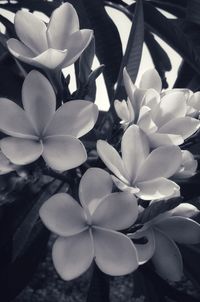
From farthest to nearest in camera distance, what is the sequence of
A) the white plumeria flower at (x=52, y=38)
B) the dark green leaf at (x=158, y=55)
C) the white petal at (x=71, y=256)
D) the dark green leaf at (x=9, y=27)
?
the dark green leaf at (x=158, y=55) < the dark green leaf at (x=9, y=27) < the white plumeria flower at (x=52, y=38) < the white petal at (x=71, y=256)

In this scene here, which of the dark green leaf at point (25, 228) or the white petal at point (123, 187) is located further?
the dark green leaf at point (25, 228)

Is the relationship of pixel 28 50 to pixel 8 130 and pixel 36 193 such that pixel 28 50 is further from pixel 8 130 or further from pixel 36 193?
pixel 36 193

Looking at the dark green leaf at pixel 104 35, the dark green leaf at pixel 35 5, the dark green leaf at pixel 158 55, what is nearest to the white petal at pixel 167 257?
the dark green leaf at pixel 104 35

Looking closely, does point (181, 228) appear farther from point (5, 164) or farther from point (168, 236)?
point (5, 164)

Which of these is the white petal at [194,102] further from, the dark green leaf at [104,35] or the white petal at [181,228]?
the dark green leaf at [104,35]

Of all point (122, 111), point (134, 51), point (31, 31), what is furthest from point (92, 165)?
point (134, 51)

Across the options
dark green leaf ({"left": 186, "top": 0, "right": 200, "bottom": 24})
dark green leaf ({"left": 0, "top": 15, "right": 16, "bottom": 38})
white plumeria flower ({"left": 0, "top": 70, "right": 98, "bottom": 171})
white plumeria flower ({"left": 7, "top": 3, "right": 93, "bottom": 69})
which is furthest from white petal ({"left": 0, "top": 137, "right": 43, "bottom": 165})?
dark green leaf ({"left": 186, "top": 0, "right": 200, "bottom": 24})

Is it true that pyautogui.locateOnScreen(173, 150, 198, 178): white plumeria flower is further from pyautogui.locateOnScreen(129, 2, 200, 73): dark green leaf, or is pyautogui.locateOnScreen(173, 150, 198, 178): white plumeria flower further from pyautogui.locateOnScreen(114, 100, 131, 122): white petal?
pyautogui.locateOnScreen(129, 2, 200, 73): dark green leaf

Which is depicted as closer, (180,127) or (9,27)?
(180,127)
